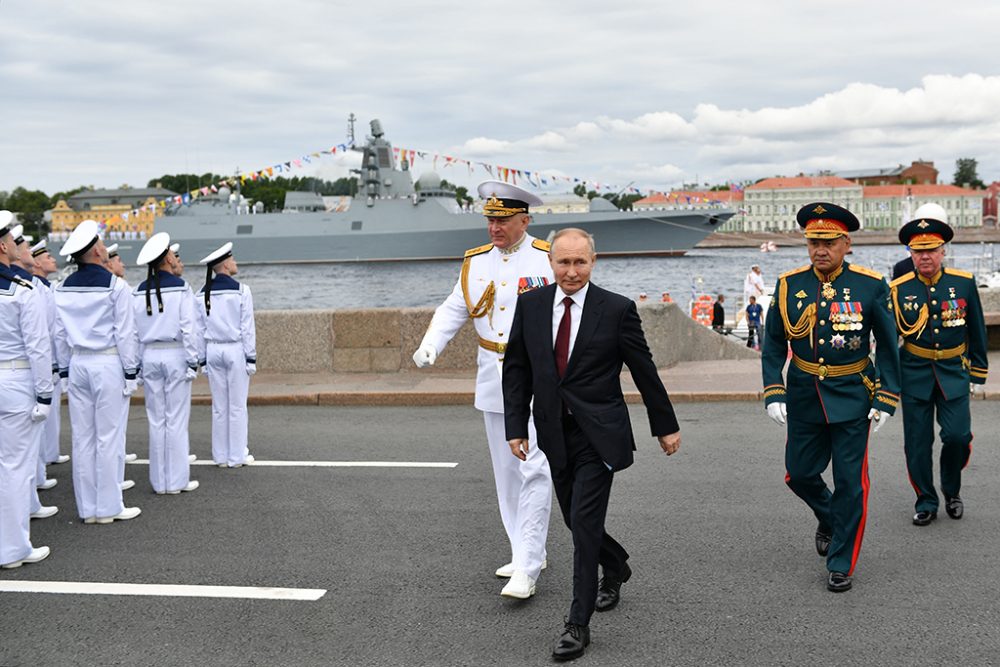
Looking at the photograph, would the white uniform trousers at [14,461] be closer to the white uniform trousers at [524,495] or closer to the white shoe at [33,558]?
the white shoe at [33,558]

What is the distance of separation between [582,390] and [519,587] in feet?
3.49

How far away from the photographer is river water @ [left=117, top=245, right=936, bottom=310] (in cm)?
5578

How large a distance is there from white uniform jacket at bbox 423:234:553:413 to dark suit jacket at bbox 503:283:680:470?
71cm

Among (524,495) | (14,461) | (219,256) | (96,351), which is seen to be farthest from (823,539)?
(219,256)

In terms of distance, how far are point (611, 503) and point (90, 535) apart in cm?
322

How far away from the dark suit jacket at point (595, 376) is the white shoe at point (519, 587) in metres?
0.68

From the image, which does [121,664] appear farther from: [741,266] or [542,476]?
[741,266]

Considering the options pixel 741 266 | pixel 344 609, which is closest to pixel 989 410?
pixel 344 609

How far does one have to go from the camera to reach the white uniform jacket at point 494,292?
4.74m

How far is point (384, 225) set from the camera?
73812 millimetres

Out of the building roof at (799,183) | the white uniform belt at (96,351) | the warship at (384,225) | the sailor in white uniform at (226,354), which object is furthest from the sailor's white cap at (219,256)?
the building roof at (799,183)

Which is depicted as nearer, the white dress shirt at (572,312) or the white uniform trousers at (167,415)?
the white dress shirt at (572,312)

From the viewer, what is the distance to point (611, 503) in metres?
5.96

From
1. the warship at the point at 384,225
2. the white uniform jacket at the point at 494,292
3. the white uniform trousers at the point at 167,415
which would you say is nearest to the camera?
the white uniform jacket at the point at 494,292
